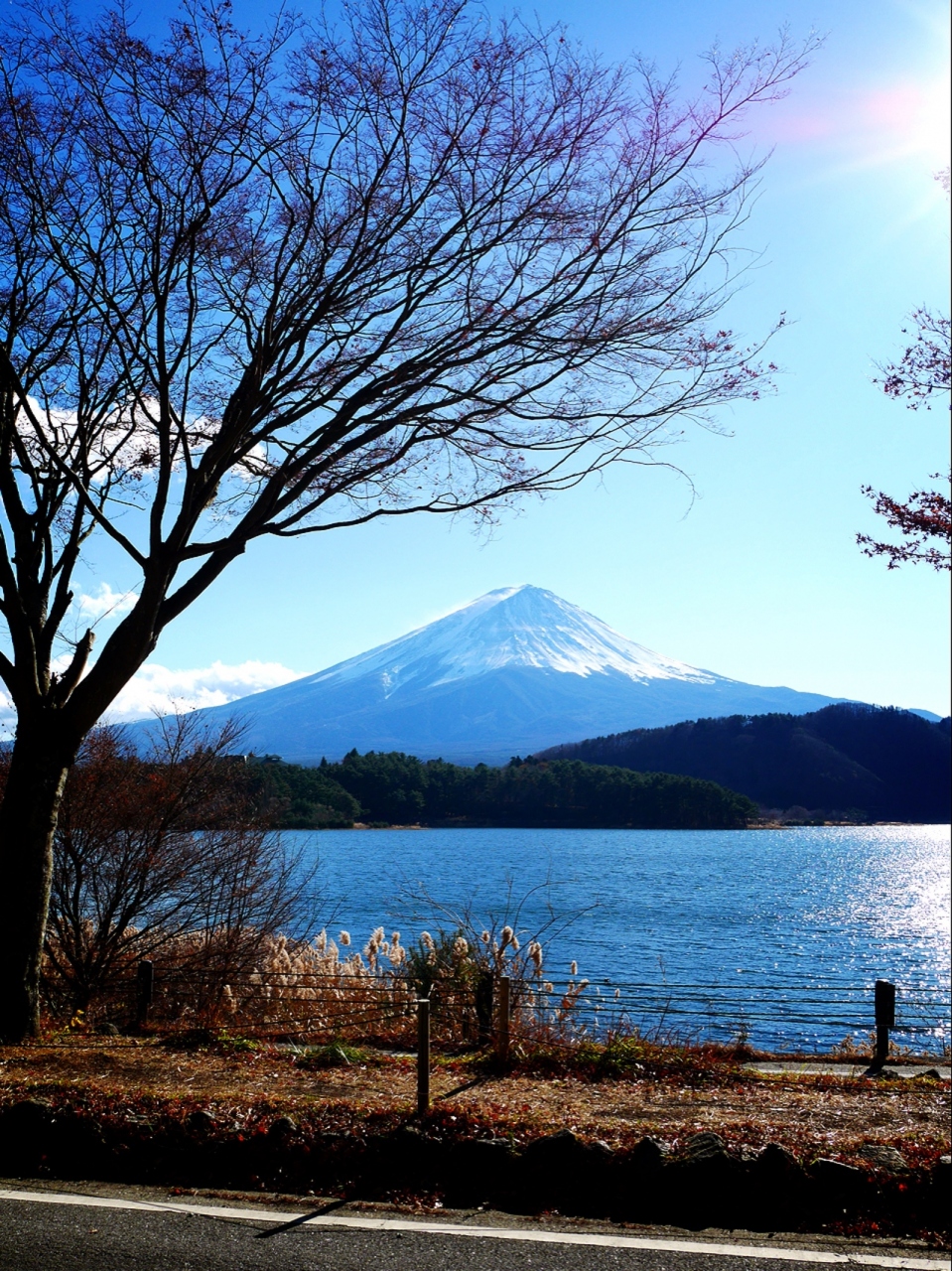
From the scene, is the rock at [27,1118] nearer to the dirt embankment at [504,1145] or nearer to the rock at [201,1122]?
the dirt embankment at [504,1145]

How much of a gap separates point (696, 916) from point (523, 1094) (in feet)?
108

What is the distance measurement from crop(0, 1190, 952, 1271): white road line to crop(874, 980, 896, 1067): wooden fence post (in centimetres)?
615

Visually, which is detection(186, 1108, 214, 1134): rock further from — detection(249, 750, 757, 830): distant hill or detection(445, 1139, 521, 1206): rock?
detection(249, 750, 757, 830): distant hill

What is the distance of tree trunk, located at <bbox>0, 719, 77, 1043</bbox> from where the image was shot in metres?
8.09

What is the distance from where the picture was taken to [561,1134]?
545 cm

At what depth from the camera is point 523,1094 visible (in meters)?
7.21

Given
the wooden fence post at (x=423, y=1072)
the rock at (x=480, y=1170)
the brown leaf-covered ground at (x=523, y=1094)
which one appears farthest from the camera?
the wooden fence post at (x=423, y=1072)

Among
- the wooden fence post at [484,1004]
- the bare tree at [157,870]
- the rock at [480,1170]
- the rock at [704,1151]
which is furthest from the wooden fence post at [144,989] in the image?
the rock at [704,1151]

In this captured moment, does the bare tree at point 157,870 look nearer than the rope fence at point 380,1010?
No

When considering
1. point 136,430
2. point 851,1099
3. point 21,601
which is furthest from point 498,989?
point 136,430

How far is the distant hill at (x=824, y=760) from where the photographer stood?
12519 cm

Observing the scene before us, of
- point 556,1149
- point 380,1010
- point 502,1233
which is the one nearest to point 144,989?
point 380,1010

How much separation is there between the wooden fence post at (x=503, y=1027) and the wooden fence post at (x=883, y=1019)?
4122mm

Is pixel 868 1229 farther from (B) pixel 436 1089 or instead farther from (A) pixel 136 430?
(A) pixel 136 430
